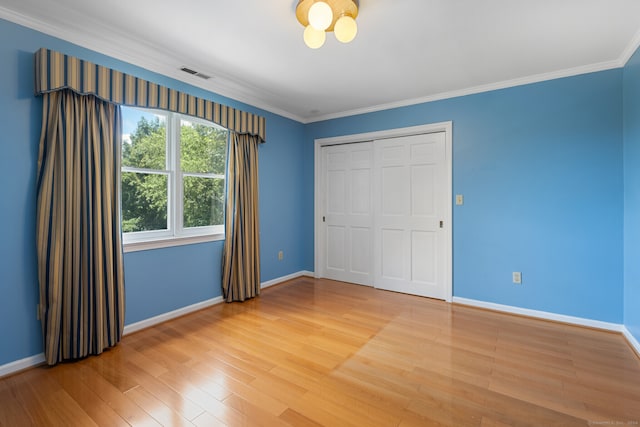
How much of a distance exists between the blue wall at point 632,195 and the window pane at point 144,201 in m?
4.31

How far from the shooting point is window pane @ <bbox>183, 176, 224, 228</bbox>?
11.1ft

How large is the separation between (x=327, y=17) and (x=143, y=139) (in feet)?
7.00

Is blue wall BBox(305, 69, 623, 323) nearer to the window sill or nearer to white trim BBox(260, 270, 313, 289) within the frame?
white trim BBox(260, 270, 313, 289)

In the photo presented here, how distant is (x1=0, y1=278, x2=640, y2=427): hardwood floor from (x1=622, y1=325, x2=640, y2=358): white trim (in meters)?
0.05

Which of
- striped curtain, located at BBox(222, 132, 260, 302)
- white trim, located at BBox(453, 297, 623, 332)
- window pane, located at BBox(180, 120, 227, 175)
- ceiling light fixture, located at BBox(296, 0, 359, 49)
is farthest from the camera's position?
striped curtain, located at BBox(222, 132, 260, 302)

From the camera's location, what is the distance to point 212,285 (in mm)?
3596

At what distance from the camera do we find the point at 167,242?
10.1 feet

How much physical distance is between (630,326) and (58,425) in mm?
4320

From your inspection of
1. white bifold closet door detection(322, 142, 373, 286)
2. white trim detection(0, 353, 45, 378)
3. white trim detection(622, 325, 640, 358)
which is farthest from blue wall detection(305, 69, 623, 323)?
white trim detection(0, 353, 45, 378)

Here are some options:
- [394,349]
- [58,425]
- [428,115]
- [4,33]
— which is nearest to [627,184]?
[428,115]

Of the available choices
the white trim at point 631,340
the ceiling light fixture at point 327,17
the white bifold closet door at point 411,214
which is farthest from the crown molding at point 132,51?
the white trim at point 631,340

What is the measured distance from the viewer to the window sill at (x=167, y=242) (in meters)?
2.80

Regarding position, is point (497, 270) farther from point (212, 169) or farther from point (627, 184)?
point (212, 169)

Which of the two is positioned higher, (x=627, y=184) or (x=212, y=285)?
(x=627, y=184)
